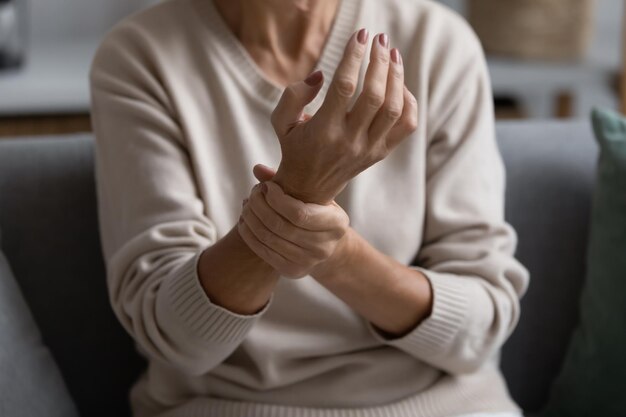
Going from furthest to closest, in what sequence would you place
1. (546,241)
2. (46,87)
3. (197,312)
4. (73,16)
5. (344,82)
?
(73,16) → (46,87) → (546,241) → (197,312) → (344,82)

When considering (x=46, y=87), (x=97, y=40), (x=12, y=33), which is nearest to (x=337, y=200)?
(x=46, y=87)

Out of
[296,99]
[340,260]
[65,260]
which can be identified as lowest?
[65,260]

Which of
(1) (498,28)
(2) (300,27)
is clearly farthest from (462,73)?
(1) (498,28)

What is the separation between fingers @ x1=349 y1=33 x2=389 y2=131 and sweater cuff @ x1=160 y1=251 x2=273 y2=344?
280mm

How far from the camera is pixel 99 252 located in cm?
140

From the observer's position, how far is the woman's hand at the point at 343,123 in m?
0.90

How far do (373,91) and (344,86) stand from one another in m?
0.03

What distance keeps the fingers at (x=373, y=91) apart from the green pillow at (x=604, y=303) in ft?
1.75

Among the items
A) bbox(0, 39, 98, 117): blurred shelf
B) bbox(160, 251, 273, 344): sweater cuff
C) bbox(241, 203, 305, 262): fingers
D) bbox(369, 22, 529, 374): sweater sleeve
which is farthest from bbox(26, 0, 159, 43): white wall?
bbox(241, 203, 305, 262): fingers

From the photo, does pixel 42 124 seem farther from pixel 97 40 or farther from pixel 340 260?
pixel 340 260

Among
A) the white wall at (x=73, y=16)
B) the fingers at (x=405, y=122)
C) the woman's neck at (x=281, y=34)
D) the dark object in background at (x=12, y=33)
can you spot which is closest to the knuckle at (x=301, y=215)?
the fingers at (x=405, y=122)

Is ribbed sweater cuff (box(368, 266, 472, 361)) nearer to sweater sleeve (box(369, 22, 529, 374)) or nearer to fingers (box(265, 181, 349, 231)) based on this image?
sweater sleeve (box(369, 22, 529, 374))

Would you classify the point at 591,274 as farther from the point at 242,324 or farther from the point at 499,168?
the point at 242,324

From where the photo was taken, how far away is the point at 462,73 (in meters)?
1.26
